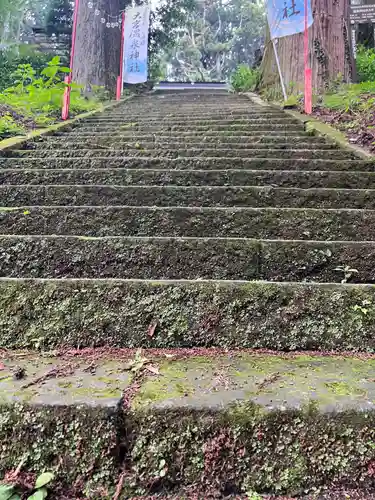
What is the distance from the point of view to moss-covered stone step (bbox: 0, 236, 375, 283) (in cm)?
200

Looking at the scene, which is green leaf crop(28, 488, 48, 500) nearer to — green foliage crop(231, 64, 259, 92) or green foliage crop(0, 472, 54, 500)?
green foliage crop(0, 472, 54, 500)

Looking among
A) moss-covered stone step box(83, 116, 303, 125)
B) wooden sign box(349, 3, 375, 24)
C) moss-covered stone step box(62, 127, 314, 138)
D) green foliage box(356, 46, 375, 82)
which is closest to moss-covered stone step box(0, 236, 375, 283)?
moss-covered stone step box(62, 127, 314, 138)

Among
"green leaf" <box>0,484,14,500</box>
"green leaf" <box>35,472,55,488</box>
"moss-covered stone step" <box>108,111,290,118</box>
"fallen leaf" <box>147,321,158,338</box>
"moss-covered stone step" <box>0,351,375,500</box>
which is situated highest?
"moss-covered stone step" <box>108,111,290,118</box>

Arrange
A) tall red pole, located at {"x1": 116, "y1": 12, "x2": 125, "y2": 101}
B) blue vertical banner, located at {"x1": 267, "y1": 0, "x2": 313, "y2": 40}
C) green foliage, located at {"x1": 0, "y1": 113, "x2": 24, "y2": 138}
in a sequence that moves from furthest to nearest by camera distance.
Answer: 1. tall red pole, located at {"x1": 116, "y1": 12, "x2": 125, "y2": 101}
2. blue vertical banner, located at {"x1": 267, "y1": 0, "x2": 313, "y2": 40}
3. green foliage, located at {"x1": 0, "y1": 113, "x2": 24, "y2": 138}

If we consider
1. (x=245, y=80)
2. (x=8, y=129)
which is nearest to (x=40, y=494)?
(x=8, y=129)

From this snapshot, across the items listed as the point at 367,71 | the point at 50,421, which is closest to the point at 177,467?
the point at 50,421

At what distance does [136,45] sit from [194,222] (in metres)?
9.29

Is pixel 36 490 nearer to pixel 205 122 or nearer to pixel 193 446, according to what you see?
pixel 193 446

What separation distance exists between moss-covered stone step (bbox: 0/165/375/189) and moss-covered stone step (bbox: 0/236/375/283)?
1.16 meters

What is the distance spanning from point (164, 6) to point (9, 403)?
654 inches

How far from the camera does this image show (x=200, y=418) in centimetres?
116

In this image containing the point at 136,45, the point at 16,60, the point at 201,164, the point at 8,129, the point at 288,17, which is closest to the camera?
the point at 201,164

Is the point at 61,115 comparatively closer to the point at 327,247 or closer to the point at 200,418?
the point at 327,247

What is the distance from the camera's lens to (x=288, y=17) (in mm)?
6742
